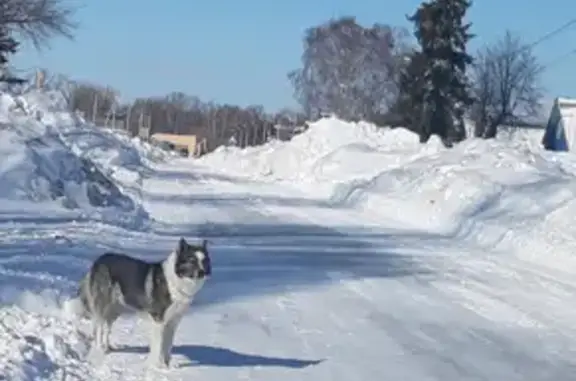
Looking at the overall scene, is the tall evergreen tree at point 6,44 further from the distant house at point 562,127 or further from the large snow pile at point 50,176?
the distant house at point 562,127

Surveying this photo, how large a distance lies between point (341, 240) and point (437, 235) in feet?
14.8

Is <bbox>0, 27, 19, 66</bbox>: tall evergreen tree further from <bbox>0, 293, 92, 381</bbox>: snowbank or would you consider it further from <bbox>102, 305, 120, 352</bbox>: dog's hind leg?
<bbox>102, 305, 120, 352</bbox>: dog's hind leg

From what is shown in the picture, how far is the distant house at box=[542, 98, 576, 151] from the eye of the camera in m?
68.1

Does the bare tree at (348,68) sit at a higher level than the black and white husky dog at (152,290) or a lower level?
higher

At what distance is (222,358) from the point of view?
981 cm

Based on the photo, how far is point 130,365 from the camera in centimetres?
904

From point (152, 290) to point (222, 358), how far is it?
1251 mm

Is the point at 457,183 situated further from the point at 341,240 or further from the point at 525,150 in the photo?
the point at 341,240

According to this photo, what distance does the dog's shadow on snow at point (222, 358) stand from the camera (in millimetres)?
9578

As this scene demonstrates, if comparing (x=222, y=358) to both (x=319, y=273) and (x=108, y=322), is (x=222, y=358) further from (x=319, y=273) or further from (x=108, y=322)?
(x=319, y=273)

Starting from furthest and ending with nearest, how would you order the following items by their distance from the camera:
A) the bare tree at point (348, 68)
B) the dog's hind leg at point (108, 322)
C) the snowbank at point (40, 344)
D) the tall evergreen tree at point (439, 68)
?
the bare tree at point (348, 68)
the tall evergreen tree at point (439, 68)
the dog's hind leg at point (108, 322)
the snowbank at point (40, 344)

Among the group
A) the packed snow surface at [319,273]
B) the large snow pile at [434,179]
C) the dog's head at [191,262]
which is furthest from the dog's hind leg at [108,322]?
the large snow pile at [434,179]

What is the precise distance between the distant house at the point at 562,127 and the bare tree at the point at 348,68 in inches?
851

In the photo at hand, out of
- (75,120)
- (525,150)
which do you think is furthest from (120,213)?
(75,120)
